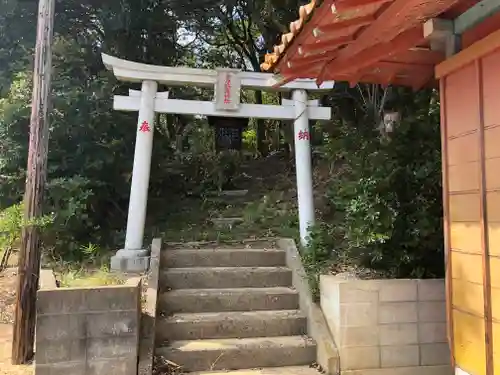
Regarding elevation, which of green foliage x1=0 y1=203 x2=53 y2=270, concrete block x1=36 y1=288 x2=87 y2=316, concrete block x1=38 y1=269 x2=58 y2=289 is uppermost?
green foliage x1=0 y1=203 x2=53 y2=270

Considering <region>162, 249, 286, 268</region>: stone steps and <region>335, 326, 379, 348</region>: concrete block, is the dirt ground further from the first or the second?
<region>335, 326, 379, 348</region>: concrete block

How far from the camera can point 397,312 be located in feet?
14.0

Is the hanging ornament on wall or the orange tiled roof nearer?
the orange tiled roof

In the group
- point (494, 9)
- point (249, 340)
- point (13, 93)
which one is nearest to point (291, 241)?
point (249, 340)

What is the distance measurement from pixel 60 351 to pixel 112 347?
427 millimetres

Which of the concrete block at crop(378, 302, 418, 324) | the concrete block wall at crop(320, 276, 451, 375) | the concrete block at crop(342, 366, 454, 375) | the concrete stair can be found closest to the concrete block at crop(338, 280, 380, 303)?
the concrete block wall at crop(320, 276, 451, 375)

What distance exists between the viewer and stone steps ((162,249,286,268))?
233 inches

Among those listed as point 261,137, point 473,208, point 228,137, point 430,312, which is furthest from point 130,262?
point 261,137

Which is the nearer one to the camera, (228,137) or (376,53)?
(376,53)

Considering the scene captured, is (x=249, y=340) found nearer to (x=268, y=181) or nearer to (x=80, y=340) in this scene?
(x=80, y=340)

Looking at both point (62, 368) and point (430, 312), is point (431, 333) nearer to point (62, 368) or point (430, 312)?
point (430, 312)

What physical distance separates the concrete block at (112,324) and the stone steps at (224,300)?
1.11 meters

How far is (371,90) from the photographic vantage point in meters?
9.36

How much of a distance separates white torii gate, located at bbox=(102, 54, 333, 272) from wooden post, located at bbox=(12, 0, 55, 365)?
5.46 ft
